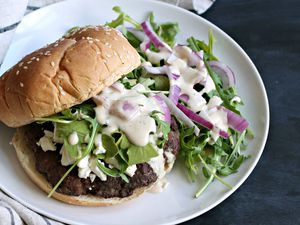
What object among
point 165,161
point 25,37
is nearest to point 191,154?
point 165,161

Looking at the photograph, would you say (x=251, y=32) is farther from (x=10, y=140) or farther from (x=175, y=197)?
(x=10, y=140)

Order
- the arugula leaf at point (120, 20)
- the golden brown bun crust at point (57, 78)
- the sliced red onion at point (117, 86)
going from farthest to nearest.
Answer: the arugula leaf at point (120, 20)
the sliced red onion at point (117, 86)
the golden brown bun crust at point (57, 78)

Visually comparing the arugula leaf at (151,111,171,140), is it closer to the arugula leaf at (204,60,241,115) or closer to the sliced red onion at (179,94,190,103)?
the sliced red onion at (179,94,190,103)

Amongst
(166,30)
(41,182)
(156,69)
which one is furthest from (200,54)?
(41,182)

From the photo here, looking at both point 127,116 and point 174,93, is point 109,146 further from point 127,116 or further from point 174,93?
point 174,93

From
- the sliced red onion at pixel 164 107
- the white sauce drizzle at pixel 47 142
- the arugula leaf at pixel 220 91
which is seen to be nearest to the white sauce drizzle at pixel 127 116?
the sliced red onion at pixel 164 107

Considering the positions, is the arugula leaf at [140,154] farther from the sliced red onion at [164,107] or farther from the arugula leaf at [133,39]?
the arugula leaf at [133,39]
